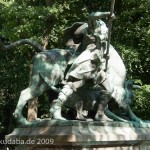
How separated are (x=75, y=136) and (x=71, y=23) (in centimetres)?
1052

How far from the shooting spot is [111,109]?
7.28 m

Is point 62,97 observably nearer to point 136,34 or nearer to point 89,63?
point 89,63

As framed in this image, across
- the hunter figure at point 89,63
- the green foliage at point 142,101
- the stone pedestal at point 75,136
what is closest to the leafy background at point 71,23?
the green foliage at point 142,101

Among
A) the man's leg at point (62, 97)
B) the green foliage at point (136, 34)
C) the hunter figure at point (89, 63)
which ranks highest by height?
the hunter figure at point (89, 63)

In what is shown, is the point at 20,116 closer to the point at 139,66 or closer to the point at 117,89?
the point at 117,89

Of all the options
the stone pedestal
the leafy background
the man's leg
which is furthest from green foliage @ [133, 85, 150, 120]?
the man's leg

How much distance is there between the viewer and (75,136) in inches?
232

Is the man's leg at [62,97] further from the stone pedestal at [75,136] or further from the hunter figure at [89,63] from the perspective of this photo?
the stone pedestal at [75,136]

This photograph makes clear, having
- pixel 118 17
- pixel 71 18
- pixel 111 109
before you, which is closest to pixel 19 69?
pixel 71 18

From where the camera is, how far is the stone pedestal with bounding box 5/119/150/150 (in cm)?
599

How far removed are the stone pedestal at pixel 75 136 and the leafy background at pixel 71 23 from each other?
26.8 ft

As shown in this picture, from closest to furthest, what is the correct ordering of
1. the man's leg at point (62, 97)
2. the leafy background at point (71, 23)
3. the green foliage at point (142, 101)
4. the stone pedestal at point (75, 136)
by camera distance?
the stone pedestal at point (75, 136) → the man's leg at point (62, 97) → the green foliage at point (142, 101) → the leafy background at point (71, 23)

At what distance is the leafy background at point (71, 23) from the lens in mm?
15000

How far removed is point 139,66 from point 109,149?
9905 millimetres
